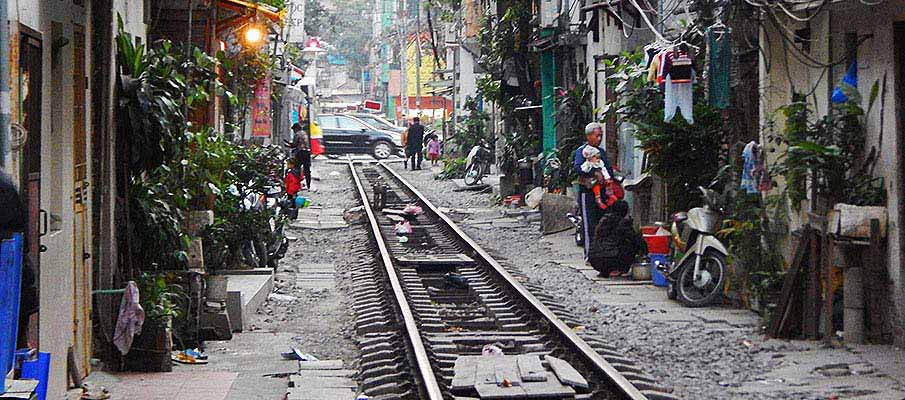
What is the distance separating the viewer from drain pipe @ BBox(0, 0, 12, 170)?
584 cm

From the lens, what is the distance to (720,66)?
1279 centimetres

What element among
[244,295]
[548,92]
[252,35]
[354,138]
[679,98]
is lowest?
[244,295]

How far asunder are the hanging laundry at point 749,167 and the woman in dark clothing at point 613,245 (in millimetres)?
2750

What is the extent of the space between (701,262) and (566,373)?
4162 millimetres

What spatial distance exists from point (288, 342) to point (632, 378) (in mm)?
3468

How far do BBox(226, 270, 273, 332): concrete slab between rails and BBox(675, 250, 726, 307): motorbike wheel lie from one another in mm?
4237

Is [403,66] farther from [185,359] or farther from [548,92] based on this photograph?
[185,359]

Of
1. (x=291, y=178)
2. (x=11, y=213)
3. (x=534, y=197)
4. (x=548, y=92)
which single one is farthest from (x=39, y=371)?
(x=548, y=92)

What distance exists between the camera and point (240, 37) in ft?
61.4

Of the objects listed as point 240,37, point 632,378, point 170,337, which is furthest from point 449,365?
point 240,37

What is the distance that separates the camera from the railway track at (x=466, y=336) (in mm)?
8719

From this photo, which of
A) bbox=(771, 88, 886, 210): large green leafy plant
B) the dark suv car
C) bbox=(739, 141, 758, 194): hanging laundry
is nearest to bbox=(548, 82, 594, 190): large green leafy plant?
bbox=(739, 141, 758, 194): hanging laundry

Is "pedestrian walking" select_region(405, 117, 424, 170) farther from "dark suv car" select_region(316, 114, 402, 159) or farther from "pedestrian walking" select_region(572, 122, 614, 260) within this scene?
"pedestrian walking" select_region(572, 122, 614, 260)

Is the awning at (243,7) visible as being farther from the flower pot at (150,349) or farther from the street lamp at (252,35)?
the flower pot at (150,349)
